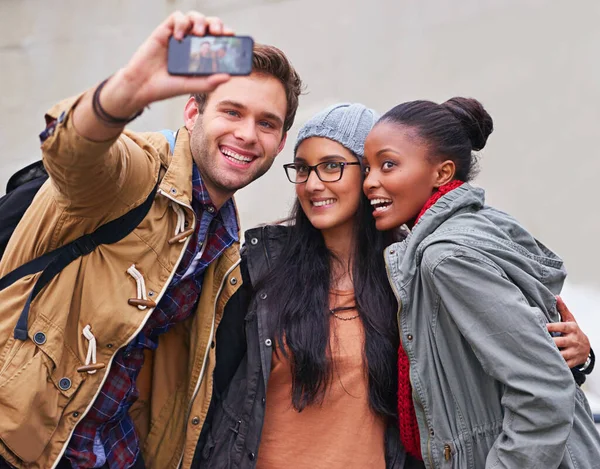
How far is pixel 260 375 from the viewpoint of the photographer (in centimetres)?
243

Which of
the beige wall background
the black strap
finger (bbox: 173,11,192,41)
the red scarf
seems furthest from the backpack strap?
the beige wall background

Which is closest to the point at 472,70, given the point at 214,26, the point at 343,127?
the point at 343,127

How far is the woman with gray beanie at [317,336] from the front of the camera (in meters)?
2.39

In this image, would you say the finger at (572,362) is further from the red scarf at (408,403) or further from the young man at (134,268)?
the young man at (134,268)

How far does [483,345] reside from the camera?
186 centimetres

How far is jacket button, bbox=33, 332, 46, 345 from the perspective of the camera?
1.99 m

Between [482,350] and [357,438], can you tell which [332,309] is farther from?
[482,350]

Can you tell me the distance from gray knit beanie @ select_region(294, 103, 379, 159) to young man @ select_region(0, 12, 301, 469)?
10 centimetres

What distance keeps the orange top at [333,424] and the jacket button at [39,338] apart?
0.79 metres

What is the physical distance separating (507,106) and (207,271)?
202 centimetres

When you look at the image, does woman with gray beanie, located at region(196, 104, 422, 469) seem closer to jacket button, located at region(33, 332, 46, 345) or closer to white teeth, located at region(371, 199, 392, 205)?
white teeth, located at region(371, 199, 392, 205)

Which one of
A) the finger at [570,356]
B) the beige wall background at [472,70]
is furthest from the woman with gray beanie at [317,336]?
the beige wall background at [472,70]

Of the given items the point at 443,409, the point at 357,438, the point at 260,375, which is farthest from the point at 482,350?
the point at 260,375

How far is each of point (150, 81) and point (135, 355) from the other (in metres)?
1.05
